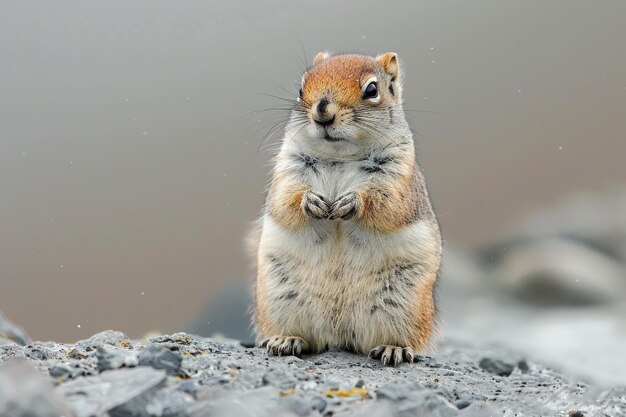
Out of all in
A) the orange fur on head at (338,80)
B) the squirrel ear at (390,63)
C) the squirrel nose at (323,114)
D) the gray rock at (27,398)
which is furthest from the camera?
the squirrel ear at (390,63)

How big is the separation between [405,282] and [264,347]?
1.11 m

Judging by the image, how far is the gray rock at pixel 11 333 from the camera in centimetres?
779

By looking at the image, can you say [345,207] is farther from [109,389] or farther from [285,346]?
[109,389]

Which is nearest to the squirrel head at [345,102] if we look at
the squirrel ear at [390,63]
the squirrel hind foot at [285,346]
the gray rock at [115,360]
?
the squirrel ear at [390,63]

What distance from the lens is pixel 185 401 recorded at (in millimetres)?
4258

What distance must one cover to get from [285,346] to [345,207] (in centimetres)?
105

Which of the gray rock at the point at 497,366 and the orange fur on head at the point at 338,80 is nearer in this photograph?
the orange fur on head at the point at 338,80

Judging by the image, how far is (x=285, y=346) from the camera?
6.00 m

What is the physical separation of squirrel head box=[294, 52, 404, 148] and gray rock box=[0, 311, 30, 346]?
353cm

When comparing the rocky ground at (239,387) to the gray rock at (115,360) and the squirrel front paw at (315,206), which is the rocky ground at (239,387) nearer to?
the gray rock at (115,360)

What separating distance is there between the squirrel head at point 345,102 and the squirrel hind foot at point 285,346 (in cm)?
137

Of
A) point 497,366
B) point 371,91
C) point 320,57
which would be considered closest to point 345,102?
point 371,91

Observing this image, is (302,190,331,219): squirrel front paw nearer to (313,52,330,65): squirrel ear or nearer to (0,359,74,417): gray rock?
(313,52,330,65): squirrel ear

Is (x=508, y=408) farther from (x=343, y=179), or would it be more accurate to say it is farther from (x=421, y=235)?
(x=343, y=179)
